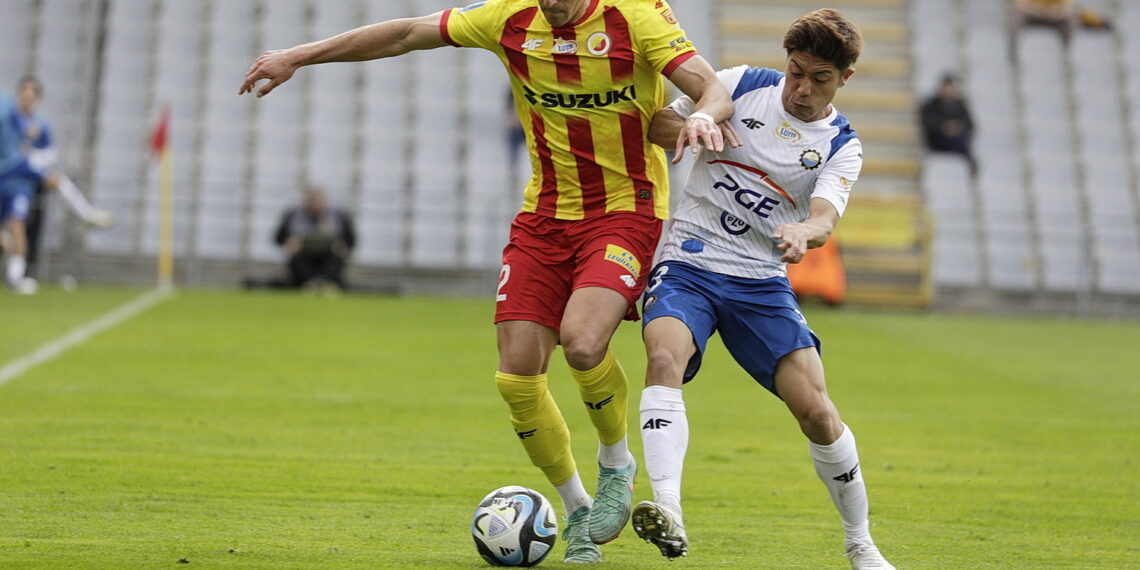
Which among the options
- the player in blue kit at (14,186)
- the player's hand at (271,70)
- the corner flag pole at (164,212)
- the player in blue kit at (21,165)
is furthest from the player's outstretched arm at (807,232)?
the corner flag pole at (164,212)

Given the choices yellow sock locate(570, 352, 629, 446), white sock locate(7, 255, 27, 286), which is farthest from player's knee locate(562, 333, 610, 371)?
white sock locate(7, 255, 27, 286)

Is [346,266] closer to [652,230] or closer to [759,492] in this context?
[759,492]

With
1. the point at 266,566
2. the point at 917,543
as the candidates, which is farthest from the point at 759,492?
the point at 266,566

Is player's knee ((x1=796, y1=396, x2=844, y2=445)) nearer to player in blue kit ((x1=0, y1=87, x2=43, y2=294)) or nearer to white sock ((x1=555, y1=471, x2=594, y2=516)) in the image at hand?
white sock ((x1=555, y1=471, x2=594, y2=516))

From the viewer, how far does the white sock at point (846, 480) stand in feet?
19.0

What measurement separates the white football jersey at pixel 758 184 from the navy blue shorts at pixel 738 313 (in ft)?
0.24

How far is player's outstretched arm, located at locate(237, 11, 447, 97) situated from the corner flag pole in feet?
49.0

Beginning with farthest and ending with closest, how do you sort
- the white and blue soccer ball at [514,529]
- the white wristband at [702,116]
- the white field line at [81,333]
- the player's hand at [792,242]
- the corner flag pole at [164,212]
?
1. the corner flag pole at [164,212]
2. the white field line at [81,333]
3. the white and blue soccer ball at [514,529]
4. the white wristband at [702,116]
5. the player's hand at [792,242]

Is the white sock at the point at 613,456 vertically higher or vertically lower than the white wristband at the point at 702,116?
lower

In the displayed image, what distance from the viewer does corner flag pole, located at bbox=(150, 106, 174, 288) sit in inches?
826

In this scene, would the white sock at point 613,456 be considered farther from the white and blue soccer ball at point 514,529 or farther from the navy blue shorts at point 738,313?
the navy blue shorts at point 738,313

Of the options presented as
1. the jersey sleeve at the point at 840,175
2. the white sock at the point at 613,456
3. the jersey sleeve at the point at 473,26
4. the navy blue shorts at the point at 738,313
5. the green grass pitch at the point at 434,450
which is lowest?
the green grass pitch at the point at 434,450

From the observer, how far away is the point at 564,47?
6250 millimetres

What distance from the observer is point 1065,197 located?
24.7m
